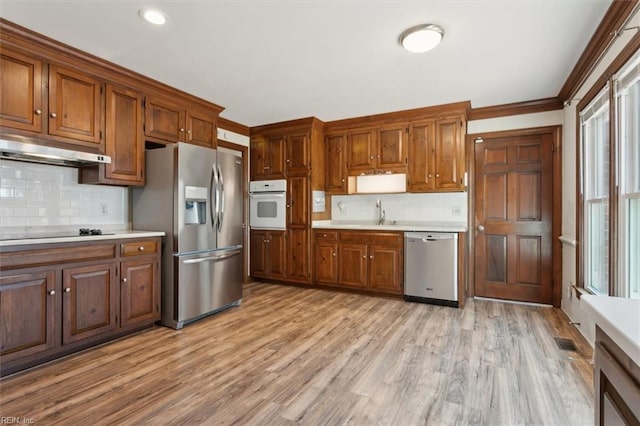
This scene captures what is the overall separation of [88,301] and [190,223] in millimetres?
1028

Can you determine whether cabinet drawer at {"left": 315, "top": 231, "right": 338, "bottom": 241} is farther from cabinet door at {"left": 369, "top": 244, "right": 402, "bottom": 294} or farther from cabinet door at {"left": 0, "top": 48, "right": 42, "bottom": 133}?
cabinet door at {"left": 0, "top": 48, "right": 42, "bottom": 133}

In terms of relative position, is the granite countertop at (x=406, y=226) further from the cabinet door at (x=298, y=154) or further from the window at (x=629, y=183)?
the window at (x=629, y=183)

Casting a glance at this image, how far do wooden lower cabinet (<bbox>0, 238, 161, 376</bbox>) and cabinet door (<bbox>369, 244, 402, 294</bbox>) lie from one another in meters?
2.50

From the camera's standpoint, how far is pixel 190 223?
10.2ft

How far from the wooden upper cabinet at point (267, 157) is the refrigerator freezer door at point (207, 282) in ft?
5.18

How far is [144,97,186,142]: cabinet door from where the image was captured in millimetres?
3164

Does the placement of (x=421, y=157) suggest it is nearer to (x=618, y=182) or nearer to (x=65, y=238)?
(x=618, y=182)

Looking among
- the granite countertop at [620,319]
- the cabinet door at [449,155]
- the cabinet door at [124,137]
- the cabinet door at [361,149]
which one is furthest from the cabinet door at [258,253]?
the granite countertop at [620,319]

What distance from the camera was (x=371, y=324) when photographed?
3088mm

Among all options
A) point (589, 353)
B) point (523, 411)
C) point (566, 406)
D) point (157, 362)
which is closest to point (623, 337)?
point (523, 411)

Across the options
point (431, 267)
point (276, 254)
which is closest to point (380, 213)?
point (431, 267)

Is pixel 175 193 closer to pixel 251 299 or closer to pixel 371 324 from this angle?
pixel 251 299

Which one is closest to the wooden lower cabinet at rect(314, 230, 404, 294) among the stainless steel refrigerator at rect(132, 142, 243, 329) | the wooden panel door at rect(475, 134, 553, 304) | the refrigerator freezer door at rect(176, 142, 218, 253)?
the wooden panel door at rect(475, 134, 553, 304)

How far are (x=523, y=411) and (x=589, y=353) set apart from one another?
118cm
